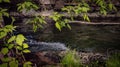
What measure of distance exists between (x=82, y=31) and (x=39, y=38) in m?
2.99

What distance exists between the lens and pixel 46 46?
10.4 meters

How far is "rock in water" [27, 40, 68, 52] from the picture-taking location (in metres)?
9.89

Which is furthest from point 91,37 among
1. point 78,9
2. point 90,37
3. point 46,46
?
point 78,9

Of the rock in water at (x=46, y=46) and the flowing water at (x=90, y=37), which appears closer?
the rock in water at (x=46, y=46)

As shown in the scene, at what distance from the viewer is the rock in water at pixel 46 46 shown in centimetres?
989

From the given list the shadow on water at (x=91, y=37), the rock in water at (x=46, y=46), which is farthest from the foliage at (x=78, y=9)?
the shadow on water at (x=91, y=37)

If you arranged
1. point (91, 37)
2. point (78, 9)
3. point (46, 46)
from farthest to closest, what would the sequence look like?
1. point (91, 37)
2. point (46, 46)
3. point (78, 9)

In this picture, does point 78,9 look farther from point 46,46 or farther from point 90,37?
point 90,37

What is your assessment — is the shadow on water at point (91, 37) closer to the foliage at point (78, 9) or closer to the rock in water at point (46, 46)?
the rock in water at point (46, 46)

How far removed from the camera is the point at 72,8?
3.49 metres

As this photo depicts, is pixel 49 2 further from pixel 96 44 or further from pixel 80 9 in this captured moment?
pixel 80 9

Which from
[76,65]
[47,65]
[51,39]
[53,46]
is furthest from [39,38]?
[76,65]

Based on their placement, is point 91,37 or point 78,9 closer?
point 78,9

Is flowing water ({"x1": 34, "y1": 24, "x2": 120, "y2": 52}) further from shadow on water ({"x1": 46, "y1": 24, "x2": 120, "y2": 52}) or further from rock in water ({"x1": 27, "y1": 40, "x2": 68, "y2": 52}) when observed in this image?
rock in water ({"x1": 27, "y1": 40, "x2": 68, "y2": 52})
